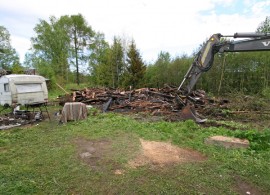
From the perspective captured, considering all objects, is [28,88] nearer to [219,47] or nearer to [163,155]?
[163,155]

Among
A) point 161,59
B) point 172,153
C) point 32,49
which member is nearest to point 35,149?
point 172,153

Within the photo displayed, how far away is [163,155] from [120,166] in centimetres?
108

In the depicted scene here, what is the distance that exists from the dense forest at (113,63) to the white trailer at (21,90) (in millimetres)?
9649

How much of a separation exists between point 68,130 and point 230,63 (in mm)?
13327

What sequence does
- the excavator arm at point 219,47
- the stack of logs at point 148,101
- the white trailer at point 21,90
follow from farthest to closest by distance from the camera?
the stack of logs at point 148,101 → the white trailer at point 21,90 → the excavator arm at point 219,47

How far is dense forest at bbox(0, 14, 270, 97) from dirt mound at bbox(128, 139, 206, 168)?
9937mm

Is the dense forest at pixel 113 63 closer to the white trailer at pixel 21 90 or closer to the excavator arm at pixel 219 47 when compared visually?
the excavator arm at pixel 219 47

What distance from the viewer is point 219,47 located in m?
7.55

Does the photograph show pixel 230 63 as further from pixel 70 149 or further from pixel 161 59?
pixel 70 149

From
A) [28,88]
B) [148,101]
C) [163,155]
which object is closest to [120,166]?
[163,155]

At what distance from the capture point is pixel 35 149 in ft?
16.9

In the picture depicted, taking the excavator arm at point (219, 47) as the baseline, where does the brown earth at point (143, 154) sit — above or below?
below

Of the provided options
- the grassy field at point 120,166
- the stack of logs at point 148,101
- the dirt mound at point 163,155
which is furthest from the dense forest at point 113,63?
the dirt mound at point 163,155

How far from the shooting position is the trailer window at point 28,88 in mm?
9125
